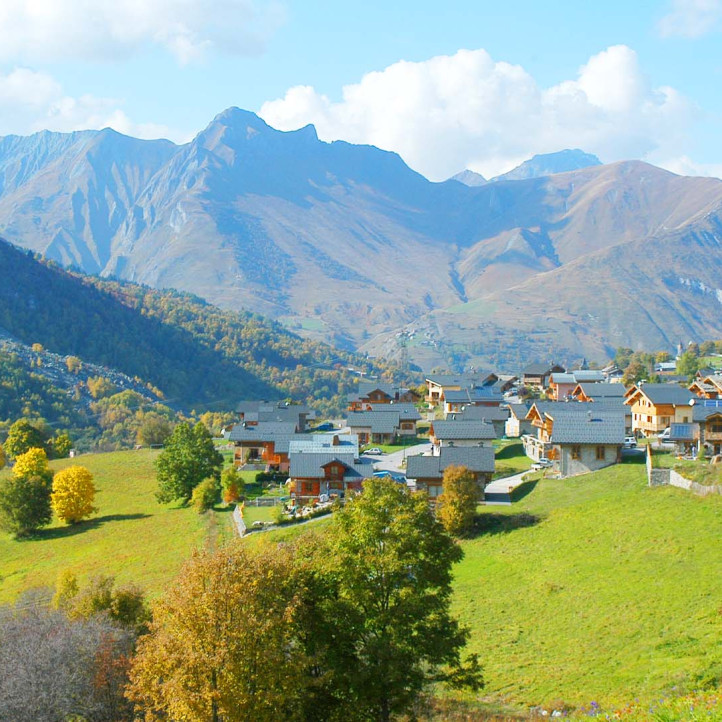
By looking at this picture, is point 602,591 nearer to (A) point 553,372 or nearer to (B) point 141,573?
(B) point 141,573

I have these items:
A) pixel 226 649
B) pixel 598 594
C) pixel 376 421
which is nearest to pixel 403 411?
pixel 376 421

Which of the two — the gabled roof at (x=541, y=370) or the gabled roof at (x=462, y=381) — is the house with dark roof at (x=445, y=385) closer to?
the gabled roof at (x=462, y=381)

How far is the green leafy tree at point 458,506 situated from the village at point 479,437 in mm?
2690

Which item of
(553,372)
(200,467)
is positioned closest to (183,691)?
(200,467)

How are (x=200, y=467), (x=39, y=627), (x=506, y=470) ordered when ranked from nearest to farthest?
(x=39, y=627) < (x=506, y=470) < (x=200, y=467)

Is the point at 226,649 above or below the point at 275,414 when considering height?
below

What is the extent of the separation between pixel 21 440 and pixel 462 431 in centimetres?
5067

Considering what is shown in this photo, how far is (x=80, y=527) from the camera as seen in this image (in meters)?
63.0

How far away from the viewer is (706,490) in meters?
39.2

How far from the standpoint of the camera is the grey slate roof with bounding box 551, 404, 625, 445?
169 feet

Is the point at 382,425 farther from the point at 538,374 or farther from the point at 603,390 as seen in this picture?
the point at 538,374

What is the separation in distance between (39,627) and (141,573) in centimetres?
2159

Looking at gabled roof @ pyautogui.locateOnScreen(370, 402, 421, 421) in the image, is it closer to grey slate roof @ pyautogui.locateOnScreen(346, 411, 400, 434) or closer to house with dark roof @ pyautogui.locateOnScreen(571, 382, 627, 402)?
grey slate roof @ pyautogui.locateOnScreen(346, 411, 400, 434)

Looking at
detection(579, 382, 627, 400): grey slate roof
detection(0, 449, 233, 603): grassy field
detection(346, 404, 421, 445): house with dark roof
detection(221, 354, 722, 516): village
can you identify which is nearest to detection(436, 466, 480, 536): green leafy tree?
detection(221, 354, 722, 516): village
